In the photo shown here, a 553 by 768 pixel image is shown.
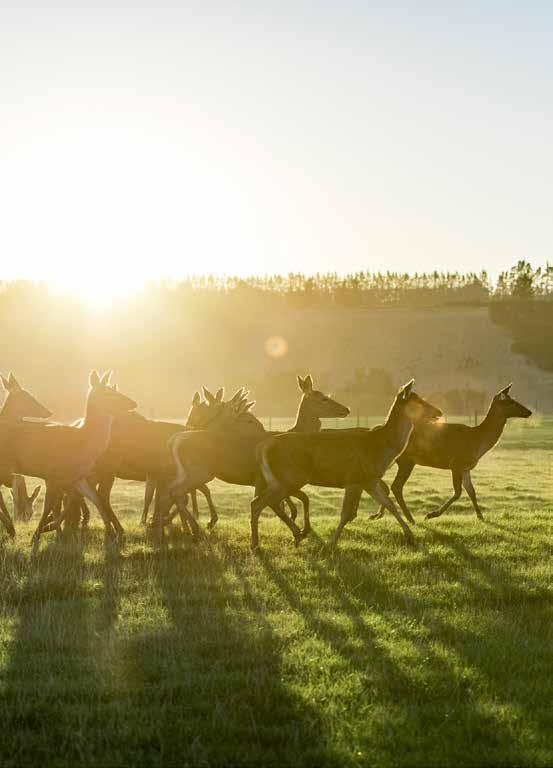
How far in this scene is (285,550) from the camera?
1351 centimetres

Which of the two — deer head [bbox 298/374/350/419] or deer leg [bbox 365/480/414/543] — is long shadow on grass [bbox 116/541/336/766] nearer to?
deer leg [bbox 365/480/414/543]

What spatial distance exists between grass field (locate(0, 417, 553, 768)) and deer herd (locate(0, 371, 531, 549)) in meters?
0.78

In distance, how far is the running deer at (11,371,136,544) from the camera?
559 inches

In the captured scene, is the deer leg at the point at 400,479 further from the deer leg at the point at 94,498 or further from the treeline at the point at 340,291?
the treeline at the point at 340,291

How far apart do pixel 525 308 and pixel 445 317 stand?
1363 cm

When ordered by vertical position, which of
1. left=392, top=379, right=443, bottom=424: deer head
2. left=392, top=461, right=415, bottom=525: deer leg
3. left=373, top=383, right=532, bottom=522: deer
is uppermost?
left=392, top=379, right=443, bottom=424: deer head

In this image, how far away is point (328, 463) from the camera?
13844mm

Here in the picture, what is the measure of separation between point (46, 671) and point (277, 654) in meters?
2.03

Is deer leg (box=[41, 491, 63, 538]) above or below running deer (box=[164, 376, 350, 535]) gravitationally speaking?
below

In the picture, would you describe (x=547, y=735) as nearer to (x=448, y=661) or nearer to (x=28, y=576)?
(x=448, y=661)

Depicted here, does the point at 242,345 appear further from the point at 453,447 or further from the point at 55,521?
the point at 55,521

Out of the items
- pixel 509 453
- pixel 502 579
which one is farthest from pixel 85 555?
pixel 509 453

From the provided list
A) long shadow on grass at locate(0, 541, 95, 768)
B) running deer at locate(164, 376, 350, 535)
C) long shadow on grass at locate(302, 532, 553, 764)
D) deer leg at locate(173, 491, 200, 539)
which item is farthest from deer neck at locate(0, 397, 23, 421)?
long shadow on grass at locate(302, 532, 553, 764)

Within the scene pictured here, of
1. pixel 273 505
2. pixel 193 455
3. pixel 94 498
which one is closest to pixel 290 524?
pixel 273 505
